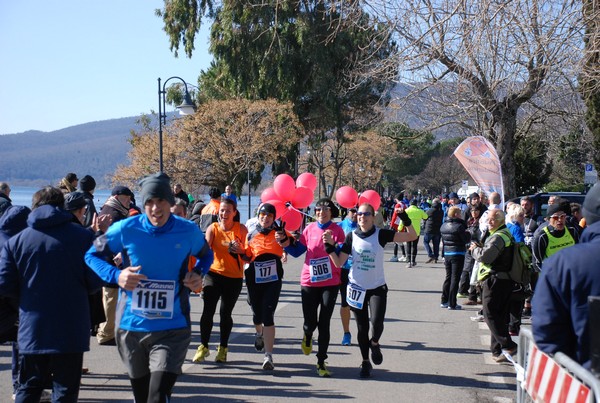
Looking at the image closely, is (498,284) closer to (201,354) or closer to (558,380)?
(201,354)

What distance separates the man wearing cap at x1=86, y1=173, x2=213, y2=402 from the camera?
189 inches

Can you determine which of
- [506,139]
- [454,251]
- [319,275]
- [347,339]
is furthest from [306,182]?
[506,139]

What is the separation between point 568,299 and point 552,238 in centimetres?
680

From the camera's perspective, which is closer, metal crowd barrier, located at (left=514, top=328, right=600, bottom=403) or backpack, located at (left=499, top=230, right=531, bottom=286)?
metal crowd barrier, located at (left=514, top=328, right=600, bottom=403)

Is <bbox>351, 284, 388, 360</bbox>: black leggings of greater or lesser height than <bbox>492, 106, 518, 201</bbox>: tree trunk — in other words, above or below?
below

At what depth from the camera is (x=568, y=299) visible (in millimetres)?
3537

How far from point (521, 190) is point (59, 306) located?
38788 millimetres

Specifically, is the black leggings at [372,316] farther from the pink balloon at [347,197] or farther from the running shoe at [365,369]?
the pink balloon at [347,197]

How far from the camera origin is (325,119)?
125 ft

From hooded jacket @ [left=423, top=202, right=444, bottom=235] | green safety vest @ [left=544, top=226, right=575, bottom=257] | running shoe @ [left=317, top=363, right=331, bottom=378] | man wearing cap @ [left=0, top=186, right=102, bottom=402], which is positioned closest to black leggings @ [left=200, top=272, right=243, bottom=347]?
running shoe @ [left=317, top=363, right=331, bottom=378]

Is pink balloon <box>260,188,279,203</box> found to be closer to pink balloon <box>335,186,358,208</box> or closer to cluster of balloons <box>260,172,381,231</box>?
cluster of balloons <box>260,172,381,231</box>

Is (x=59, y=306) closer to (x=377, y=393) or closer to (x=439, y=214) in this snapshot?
(x=377, y=393)

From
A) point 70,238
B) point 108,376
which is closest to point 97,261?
point 70,238

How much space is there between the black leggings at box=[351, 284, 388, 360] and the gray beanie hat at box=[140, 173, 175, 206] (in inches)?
130
